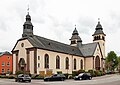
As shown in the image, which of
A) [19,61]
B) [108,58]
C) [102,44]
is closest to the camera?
[19,61]

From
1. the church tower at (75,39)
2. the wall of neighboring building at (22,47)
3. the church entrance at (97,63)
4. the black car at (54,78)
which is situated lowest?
the black car at (54,78)

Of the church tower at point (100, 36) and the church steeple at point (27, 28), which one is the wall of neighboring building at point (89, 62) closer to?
the church tower at point (100, 36)

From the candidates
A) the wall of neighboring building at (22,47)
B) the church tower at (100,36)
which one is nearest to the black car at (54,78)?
the wall of neighboring building at (22,47)

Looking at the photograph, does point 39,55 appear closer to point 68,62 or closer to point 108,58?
point 68,62

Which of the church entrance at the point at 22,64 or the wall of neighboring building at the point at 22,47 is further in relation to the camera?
the church entrance at the point at 22,64

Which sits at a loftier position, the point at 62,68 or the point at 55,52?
the point at 55,52

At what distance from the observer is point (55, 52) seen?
6856 cm

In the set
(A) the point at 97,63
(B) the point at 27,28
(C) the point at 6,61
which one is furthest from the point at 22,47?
(C) the point at 6,61

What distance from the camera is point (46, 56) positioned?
6519cm

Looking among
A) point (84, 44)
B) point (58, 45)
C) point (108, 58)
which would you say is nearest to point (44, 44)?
point (58, 45)

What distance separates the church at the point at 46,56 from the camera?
6231 cm

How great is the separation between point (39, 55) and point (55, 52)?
294 inches

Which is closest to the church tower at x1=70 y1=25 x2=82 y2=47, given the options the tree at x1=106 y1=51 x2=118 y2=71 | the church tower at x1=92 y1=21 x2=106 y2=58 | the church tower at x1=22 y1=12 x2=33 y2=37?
the church tower at x1=92 y1=21 x2=106 y2=58

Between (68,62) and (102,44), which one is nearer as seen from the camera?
(68,62)
